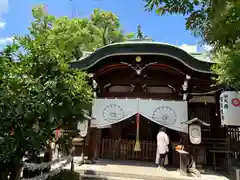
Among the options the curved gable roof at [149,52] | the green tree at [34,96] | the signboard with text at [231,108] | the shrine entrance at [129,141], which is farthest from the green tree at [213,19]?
the shrine entrance at [129,141]

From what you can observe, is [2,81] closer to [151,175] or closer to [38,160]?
[38,160]

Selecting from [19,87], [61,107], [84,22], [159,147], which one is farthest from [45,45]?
[84,22]

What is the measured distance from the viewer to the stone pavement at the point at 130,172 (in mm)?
7344

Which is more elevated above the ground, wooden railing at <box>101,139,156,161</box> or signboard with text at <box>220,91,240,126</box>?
signboard with text at <box>220,91,240,126</box>

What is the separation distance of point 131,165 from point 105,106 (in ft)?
8.57

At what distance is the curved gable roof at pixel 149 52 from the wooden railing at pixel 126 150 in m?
3.70

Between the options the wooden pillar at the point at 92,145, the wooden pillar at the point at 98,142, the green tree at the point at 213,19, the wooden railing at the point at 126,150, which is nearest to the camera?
the green tree at the point at 213,19

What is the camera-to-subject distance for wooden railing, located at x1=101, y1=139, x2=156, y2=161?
392 inches

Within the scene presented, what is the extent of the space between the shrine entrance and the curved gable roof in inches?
135

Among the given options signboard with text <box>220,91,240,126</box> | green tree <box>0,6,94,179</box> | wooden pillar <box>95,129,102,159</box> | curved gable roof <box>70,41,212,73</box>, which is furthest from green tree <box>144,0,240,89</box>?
wooden pillar <box>95,129,102,159</box>

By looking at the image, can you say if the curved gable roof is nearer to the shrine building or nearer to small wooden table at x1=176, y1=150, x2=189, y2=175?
the shrine building

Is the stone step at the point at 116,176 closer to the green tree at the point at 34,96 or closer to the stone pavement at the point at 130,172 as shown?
the stone pavement at the point at 130,172

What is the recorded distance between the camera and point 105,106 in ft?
30.9

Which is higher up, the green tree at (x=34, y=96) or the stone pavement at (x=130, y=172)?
the green tree at (x=34, y=96)
